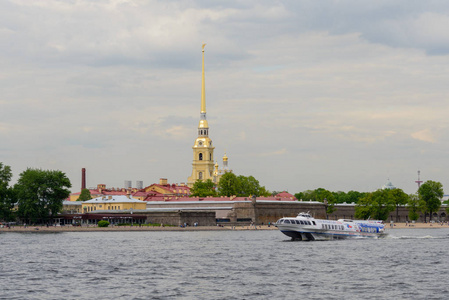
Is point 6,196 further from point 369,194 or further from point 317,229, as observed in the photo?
point 369,194

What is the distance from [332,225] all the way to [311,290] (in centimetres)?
4533

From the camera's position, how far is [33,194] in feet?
419

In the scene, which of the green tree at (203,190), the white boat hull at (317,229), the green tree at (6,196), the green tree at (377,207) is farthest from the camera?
the green tree at (203,190)

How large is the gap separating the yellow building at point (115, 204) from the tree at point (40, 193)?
63.7ft

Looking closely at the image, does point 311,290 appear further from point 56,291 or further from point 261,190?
point 261,190

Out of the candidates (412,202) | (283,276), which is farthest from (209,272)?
(412,202)

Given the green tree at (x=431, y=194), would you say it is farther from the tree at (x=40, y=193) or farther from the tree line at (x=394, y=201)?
the tree at (x=40, y=193)

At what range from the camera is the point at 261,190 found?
18300 centimetres

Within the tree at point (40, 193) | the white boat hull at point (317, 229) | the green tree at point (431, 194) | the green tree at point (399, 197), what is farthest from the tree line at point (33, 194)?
the green tree at point (431, 194)

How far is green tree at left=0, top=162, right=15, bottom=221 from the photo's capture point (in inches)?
4956

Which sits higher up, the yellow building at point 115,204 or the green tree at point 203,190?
the green tree at point 203,190

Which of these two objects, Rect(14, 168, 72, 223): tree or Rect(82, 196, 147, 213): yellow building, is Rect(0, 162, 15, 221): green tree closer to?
Rect(14, 168, 72, 223): tree

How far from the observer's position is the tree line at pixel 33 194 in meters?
127

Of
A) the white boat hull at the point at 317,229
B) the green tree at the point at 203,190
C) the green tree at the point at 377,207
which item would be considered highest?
the green tree at the point at 203,190
